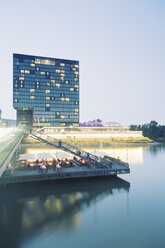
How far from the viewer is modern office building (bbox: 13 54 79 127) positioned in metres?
138

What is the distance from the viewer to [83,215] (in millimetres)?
17766

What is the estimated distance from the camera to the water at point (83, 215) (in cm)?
1371

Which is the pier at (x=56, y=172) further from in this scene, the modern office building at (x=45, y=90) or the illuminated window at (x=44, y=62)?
the illuminated window at (x=44, y=62)

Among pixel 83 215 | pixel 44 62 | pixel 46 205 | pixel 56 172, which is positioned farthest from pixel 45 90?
pixel 83 215

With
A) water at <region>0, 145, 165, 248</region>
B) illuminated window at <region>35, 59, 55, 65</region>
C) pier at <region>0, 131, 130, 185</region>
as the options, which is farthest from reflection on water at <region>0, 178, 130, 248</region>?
illuminated window at <region>35, 59, 55, 65</region>

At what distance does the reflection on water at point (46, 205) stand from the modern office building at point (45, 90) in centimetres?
11008

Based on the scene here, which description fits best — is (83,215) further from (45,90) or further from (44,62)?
(44,62)

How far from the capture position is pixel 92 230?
15.2 metres

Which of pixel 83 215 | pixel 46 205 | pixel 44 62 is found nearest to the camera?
pixel 83 215

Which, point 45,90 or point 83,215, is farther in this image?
point 45,90

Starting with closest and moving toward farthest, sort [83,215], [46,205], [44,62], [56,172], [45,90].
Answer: [83,215] → [46,205] → [56,172] → [45,90] → [44,62]

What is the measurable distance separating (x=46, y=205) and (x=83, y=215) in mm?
4923

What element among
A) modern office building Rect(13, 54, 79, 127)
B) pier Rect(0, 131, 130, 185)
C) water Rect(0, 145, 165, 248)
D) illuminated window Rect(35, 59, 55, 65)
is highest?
illuminated window Rect(35, 59, 55, 65)

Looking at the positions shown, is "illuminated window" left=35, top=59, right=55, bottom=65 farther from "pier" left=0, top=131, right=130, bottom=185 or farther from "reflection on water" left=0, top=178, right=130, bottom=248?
"reflection on water" left=0, top=178, right=130, bottom=248
